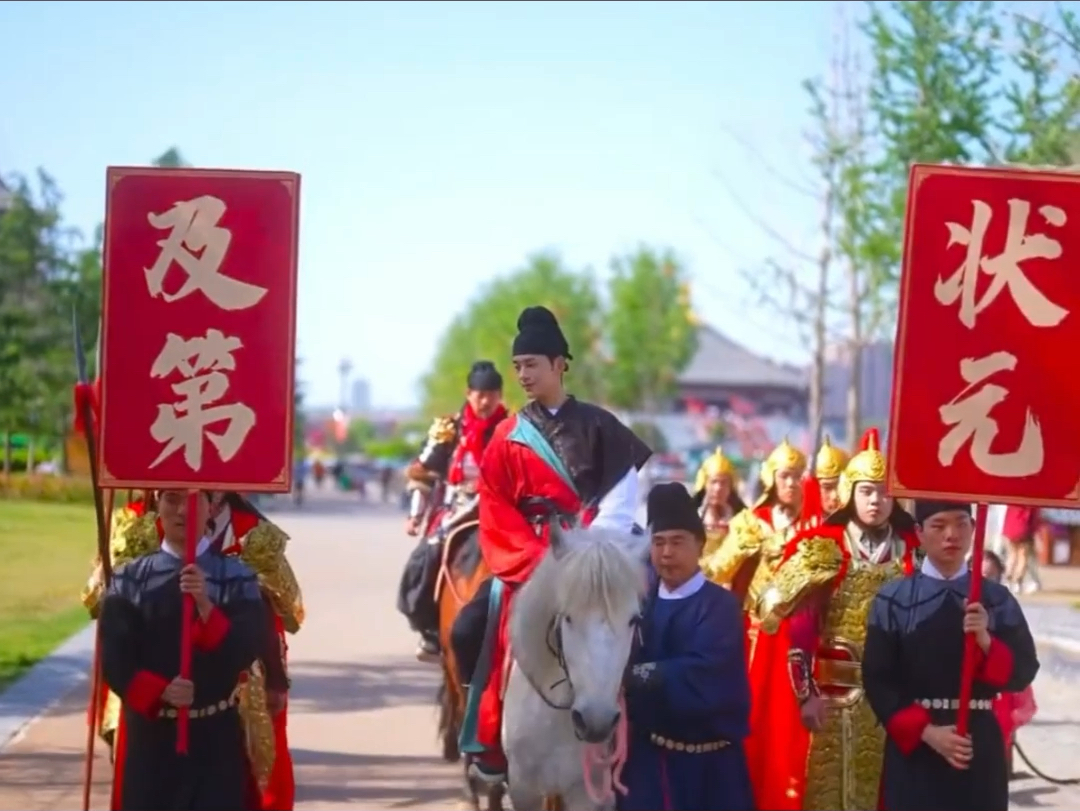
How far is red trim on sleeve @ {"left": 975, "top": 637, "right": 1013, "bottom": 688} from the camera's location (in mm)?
6035

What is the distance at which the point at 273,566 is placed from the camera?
7633 mm

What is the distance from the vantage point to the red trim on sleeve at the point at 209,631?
6.08 meters

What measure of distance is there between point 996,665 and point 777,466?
432cm

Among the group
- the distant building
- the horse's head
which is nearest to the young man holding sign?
the horse's head

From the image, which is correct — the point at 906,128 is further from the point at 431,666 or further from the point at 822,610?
the point at 822,610

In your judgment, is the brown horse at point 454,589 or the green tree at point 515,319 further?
the green tree at point 515,319

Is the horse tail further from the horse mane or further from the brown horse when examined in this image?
the horse mane

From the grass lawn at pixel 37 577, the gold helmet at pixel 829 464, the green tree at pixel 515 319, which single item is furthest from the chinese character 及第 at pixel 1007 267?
the green tree at pixel 515 319

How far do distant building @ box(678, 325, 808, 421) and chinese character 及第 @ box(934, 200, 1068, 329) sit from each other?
94.3 m

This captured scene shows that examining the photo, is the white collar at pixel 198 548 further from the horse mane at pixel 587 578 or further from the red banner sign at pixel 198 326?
the horse mane at pixel 587 578

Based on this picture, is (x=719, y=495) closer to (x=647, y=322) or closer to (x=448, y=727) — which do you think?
(x=448, y=727)

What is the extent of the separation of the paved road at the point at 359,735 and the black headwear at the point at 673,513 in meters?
3.59

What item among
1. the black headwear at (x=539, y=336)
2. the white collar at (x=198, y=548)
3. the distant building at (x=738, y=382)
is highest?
the black headwear at (x=539, y=336)

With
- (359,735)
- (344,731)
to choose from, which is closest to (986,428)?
(359,735)
